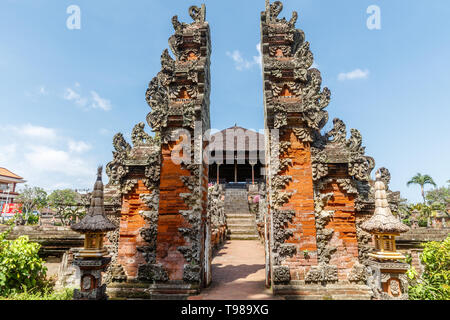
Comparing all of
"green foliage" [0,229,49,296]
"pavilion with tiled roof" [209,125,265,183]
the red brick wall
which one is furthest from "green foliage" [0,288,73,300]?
"pavilion with tiled roof" [209,125,265,183]

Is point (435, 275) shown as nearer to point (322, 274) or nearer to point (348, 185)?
point (322, 274)

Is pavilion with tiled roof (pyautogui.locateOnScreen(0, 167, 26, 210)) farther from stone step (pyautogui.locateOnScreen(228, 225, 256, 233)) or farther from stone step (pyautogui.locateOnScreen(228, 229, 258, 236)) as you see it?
stone step (pyautogui.locateOnScreen(228, 229, 258, 236))

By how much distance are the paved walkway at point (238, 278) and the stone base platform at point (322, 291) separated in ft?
0.89

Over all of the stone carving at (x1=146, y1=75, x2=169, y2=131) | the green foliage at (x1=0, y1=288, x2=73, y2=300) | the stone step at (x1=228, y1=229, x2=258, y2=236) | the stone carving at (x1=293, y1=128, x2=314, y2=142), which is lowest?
the green foliage at (x1=0, y1=288, x2=73, y2=300)

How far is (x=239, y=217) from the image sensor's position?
1895 cm

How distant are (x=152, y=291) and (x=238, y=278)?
252 centimetres

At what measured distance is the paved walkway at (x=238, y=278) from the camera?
5414 millimetres

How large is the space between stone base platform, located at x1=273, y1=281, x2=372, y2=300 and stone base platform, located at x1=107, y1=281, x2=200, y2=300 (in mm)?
1821

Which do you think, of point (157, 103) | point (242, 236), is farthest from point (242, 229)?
point (157, 103)

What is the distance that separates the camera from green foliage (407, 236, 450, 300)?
461 cm

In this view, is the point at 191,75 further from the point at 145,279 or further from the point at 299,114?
the point at 145,279

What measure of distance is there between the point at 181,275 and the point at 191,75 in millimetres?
4582
